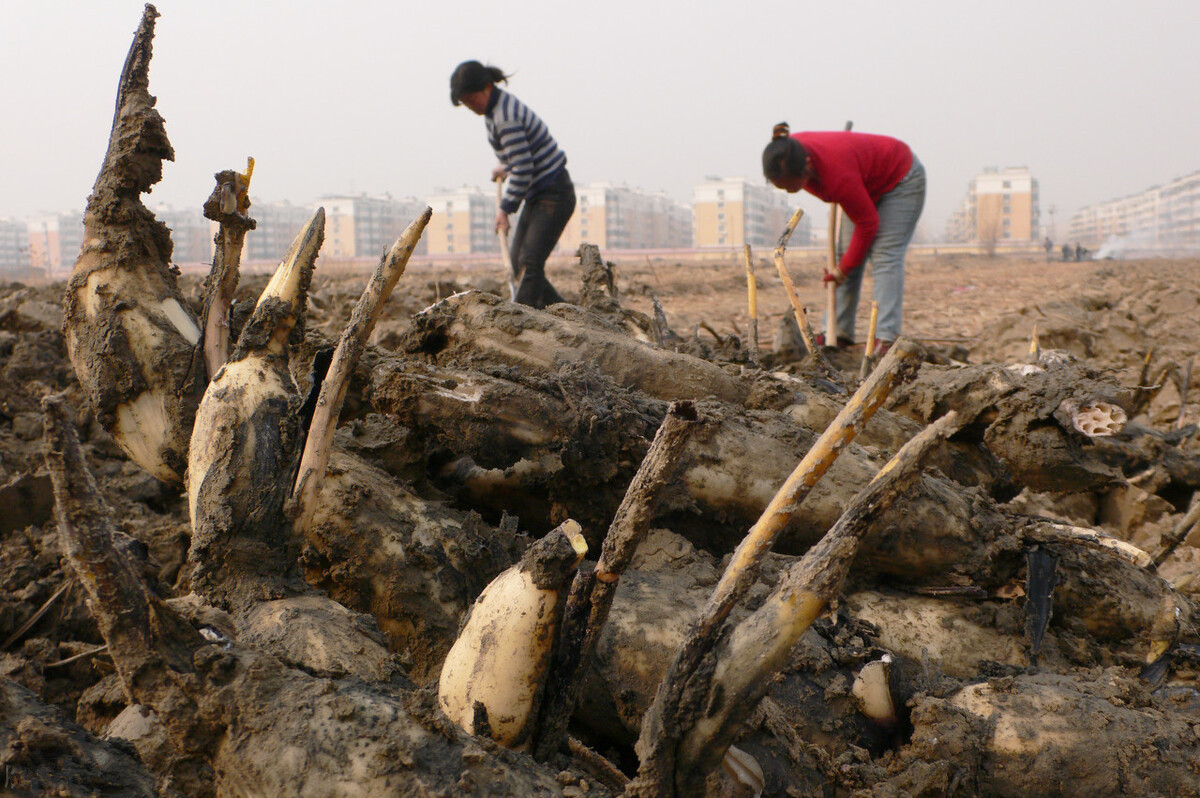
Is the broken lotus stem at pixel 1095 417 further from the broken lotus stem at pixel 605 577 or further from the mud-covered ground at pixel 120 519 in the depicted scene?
the broken lotus stem at pixel 605 577

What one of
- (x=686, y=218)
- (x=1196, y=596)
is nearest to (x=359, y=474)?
(x=1196, y=596)

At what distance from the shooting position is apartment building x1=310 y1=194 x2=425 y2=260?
5109 centimetres

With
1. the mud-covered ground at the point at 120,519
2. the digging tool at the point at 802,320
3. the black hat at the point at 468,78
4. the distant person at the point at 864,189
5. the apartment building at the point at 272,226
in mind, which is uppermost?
the apartment building at the point at 272,226

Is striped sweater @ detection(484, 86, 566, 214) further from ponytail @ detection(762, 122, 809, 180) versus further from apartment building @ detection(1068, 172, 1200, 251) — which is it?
apartment building @ detection(1068, 172, 1200, 251)

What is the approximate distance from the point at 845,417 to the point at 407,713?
868 mm

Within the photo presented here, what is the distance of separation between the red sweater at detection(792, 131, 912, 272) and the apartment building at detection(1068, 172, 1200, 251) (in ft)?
191

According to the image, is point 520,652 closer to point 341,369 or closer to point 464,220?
point 341,369

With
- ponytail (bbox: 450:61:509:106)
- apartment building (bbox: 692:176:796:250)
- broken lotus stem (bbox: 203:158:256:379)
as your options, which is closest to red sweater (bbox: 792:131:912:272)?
ponytail (bbox: 450:61:509:106)

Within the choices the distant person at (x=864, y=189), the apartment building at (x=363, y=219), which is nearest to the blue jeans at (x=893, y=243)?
the distant person at (x=864, y=189)

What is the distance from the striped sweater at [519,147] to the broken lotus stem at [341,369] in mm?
3124

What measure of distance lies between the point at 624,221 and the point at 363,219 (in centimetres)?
2017

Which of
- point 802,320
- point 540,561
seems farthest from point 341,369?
point 802,320

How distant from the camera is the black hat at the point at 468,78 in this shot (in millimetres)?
4578

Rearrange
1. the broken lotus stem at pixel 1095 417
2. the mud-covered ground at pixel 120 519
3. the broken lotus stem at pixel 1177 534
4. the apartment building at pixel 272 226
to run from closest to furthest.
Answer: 1. the mud-covered ground at pixel 120 519
2. the broken lotus stem at pixel 1177 534
3. the broken lotus stem at pixel 1095 417
4. the apartment building at pixel 272 226
